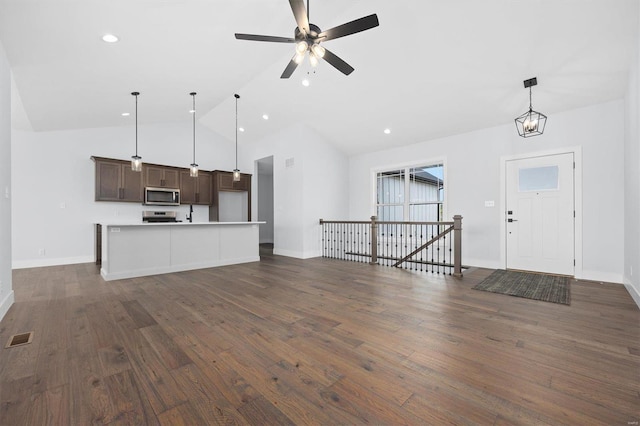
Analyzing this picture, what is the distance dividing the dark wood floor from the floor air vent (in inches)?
2.7

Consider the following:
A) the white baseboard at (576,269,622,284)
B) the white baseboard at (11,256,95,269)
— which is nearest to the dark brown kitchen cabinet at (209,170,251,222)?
the white baseboard at (11,256,95,269)

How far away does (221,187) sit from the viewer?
790 centimetres

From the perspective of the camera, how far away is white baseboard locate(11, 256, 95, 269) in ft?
18.2

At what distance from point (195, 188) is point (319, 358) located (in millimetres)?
6776

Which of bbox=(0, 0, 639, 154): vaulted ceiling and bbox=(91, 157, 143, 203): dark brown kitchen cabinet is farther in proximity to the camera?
bbox=(91, 157, 143, 203): dark brown kitchen cabinet

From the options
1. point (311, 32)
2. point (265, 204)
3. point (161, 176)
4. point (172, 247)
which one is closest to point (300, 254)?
point (172, 247)

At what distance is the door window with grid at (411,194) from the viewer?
6406 millimetres

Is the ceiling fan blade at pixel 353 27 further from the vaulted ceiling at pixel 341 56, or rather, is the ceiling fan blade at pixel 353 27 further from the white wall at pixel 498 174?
the white wall at pixel 498 174

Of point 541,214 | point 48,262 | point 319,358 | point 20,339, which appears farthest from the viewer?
point 48,262

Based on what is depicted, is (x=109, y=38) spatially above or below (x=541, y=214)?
above

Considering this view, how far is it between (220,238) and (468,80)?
5318mm

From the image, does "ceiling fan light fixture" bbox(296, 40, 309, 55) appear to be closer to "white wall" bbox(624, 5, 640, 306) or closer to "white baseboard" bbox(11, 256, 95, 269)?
"white wall" bbox(624, 5, 640, 306)

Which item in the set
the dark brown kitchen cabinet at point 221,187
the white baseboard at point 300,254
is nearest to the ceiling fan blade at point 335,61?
the white baseboard at point 300,254

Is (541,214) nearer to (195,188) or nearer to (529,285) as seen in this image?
(529,285)
